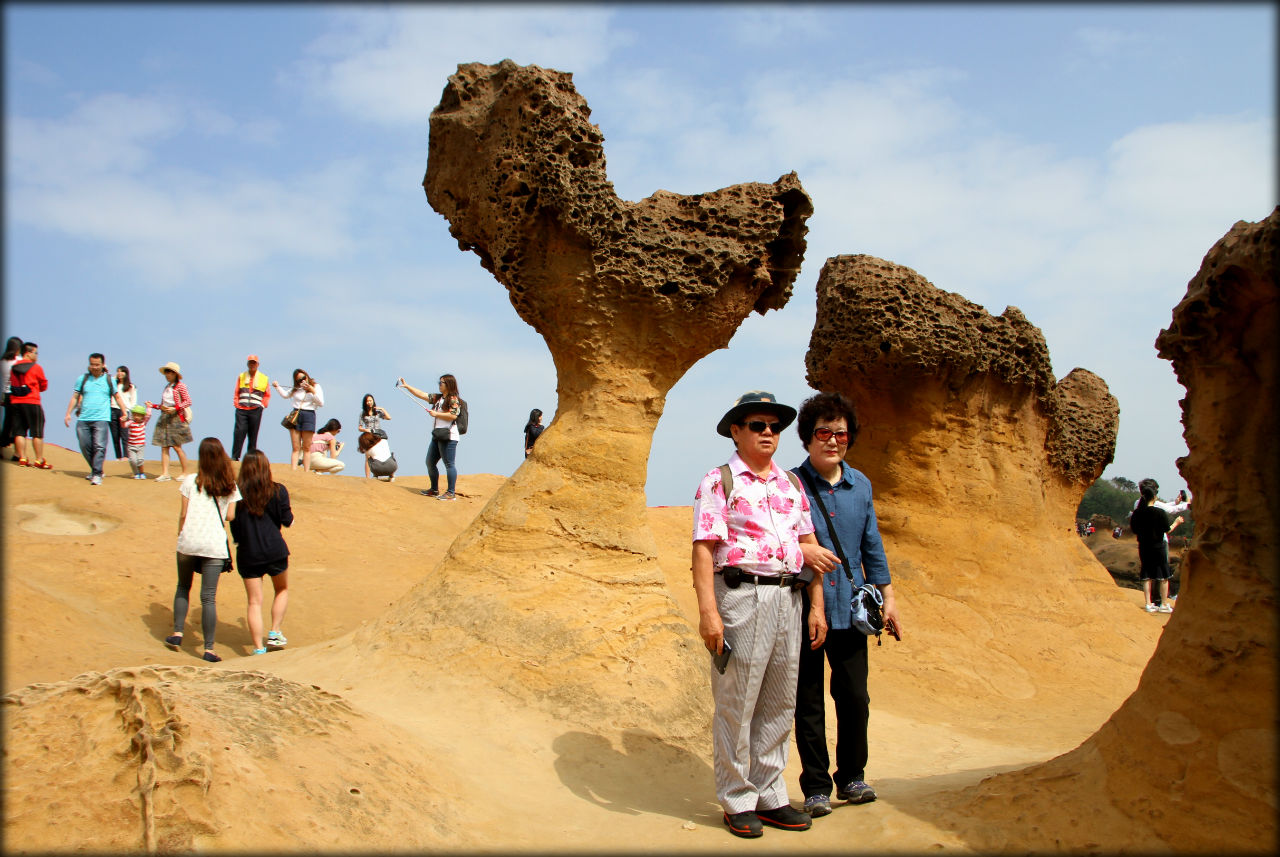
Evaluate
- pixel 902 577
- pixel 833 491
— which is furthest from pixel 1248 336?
pixel 902 577

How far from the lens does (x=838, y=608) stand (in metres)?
3.61

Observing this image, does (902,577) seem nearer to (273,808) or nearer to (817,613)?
(817,613)

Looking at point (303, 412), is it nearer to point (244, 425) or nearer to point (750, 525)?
point (244, 425)

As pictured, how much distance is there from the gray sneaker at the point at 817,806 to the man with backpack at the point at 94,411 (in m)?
8.51

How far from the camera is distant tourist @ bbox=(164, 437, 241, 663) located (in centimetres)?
605

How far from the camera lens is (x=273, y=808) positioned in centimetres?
292

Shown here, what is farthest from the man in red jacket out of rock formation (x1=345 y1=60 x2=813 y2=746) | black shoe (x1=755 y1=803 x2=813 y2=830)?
black shoe (x1=755 y1=803 x2=813 y2=830)

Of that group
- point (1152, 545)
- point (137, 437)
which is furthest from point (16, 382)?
point (1152, 545)

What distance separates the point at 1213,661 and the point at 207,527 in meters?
5.65

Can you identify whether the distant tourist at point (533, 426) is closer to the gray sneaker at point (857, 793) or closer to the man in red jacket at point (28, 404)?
the man in red jacket at point (28, 404)

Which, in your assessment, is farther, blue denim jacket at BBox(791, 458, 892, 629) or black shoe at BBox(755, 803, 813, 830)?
blue denim jacket at BBox(791, 458, 892, 629)

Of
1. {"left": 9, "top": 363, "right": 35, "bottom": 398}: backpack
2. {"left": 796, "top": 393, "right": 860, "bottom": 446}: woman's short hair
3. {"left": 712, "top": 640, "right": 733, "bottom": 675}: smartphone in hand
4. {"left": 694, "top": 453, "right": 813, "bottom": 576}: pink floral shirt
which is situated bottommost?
{"left": 712, "top": 640, "right": 733, "bottom": 675}: smartphone in hand

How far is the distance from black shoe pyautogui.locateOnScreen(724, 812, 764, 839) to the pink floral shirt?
0.87m

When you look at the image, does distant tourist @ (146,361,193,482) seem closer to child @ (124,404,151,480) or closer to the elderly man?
child @ (124,404,151,480)
